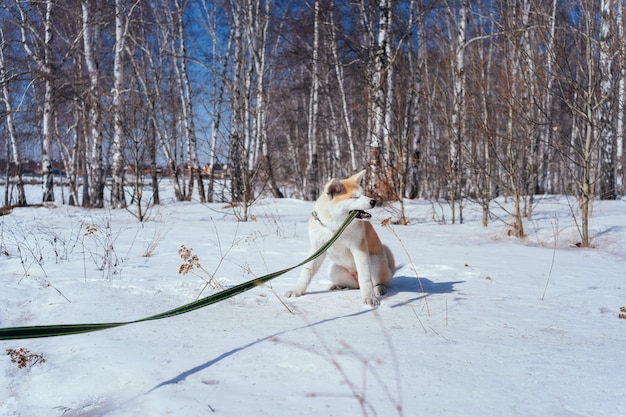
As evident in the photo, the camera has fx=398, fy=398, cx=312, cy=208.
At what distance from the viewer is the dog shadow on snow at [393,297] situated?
1.65m

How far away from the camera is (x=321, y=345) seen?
6.40 ft

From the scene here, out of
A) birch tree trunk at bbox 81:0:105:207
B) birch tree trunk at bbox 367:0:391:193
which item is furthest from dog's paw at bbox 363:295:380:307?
birch tree trunk at bbox 81:0:105:207

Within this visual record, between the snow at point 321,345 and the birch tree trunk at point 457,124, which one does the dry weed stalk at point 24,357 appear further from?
the birch tree trunk at point 457,124

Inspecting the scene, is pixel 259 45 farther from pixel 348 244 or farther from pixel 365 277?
pixel 365 277

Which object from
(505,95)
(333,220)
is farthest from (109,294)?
(505,95)

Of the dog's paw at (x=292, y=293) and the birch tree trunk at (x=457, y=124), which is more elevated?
the birch tree trunk at (x=457, y=124)

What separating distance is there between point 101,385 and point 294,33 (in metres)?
16.9

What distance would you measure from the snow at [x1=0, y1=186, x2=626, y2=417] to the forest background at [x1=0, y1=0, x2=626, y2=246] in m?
3.39

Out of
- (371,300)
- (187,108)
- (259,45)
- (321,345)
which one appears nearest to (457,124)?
(371,300)

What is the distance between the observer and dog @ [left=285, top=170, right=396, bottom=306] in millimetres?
2947

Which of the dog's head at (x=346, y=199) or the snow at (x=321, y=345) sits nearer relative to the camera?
the snow at (x=321, y=345)

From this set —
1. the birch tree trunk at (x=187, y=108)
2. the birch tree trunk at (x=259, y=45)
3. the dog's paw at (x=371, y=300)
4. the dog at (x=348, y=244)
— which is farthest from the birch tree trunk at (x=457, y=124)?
the birch tree trunk at (x=187, y=108)

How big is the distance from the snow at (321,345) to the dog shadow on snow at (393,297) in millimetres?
14

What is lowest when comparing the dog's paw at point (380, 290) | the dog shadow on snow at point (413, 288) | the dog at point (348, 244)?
the dog shadow on snow at point (413, 288)
